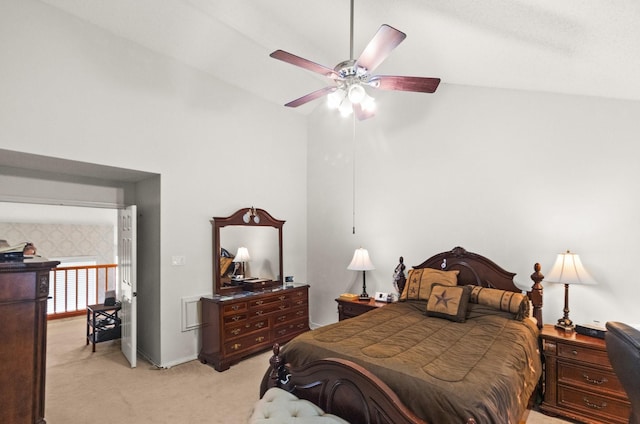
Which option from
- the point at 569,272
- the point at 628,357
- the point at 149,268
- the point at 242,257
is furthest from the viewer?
the point at 242,257

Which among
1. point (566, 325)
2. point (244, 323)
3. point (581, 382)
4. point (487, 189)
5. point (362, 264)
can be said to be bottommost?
point (581, 382)

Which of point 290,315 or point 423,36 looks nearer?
point 423,36

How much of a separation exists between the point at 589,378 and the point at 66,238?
7.87 meters

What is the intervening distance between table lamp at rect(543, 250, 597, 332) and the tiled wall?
7463 millimetres

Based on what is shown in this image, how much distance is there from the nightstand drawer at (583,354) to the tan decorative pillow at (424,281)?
100 cm

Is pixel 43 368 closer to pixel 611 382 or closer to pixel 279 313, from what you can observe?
pixel 279 313

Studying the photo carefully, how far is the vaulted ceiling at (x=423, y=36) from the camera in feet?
6.65

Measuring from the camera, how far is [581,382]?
253cm

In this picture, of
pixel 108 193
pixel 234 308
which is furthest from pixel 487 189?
pixel 108 193

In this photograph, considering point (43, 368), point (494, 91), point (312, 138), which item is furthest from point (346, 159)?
point (43, 368)

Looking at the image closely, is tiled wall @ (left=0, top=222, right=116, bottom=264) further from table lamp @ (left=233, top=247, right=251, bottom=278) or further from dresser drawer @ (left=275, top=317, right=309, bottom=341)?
dresser drawer @ (left=275, top=317, right=309, bottom=341)

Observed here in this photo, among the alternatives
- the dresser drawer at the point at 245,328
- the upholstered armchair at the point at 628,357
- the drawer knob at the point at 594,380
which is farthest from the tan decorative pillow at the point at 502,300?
the dresser drawer at the point at 245,328

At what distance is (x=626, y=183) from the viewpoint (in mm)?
2789

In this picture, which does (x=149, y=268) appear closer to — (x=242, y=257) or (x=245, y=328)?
(x=242, y=257)
